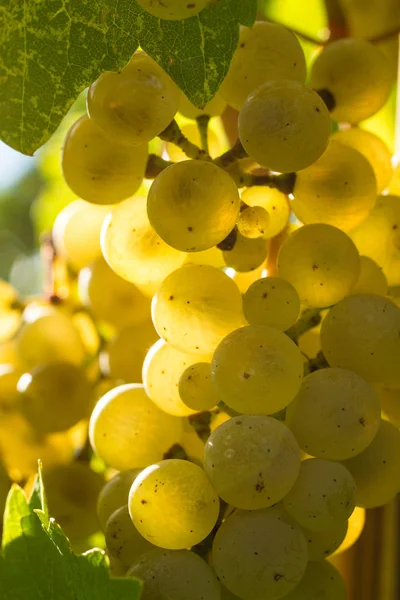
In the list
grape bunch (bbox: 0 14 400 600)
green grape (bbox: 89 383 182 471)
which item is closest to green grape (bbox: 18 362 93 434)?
grape bunch (bbox: 0 14 400 600)

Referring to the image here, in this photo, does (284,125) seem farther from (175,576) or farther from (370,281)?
(175,576)

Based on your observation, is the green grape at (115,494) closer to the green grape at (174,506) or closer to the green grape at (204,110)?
the green grape at (174,506)

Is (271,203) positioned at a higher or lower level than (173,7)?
lower

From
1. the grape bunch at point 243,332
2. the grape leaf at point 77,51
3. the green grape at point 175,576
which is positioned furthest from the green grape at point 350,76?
the green grape at point 175,576

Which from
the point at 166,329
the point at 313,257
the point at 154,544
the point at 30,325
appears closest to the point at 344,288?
the point at 313,257

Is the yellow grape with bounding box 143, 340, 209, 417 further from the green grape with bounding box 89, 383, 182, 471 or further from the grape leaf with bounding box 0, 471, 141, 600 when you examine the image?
the grape leaf with bounding box 0, 471, 141, 600

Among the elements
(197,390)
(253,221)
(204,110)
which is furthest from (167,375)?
(204,110)
